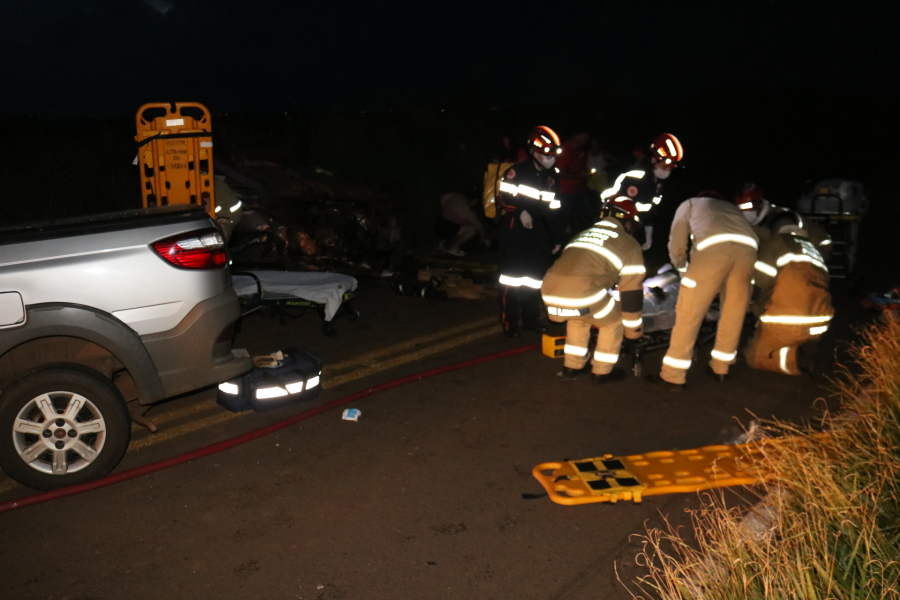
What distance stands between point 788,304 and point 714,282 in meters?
0.90

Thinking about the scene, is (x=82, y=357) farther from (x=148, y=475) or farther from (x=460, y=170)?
(x=460, y=170)

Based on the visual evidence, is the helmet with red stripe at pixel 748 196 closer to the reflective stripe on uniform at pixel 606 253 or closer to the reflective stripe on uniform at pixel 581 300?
the reflective stripe on uniform at pixel 606 253

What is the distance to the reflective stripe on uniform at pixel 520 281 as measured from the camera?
7.86 metres

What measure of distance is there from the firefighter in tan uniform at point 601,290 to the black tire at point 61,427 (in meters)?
3.55

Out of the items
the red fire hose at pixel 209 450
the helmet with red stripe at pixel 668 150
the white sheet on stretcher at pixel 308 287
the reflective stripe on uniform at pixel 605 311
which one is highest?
the helmet with red stripe at pixel 668 150

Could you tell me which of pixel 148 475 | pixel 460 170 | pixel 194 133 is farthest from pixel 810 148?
pixel 148 475

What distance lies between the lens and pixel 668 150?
8.49m

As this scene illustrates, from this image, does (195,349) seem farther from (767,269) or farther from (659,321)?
(767,269)

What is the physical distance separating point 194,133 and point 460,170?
1027cm

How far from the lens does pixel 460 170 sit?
17.5m

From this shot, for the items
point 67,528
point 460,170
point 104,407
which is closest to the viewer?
point 67,528

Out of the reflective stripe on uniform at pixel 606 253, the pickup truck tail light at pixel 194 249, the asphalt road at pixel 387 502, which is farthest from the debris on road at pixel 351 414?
the reflective stripe on uniform at pixel 606 253

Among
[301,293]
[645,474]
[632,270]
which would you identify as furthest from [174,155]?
[645,474]

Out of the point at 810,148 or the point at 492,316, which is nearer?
the point at 492,316
